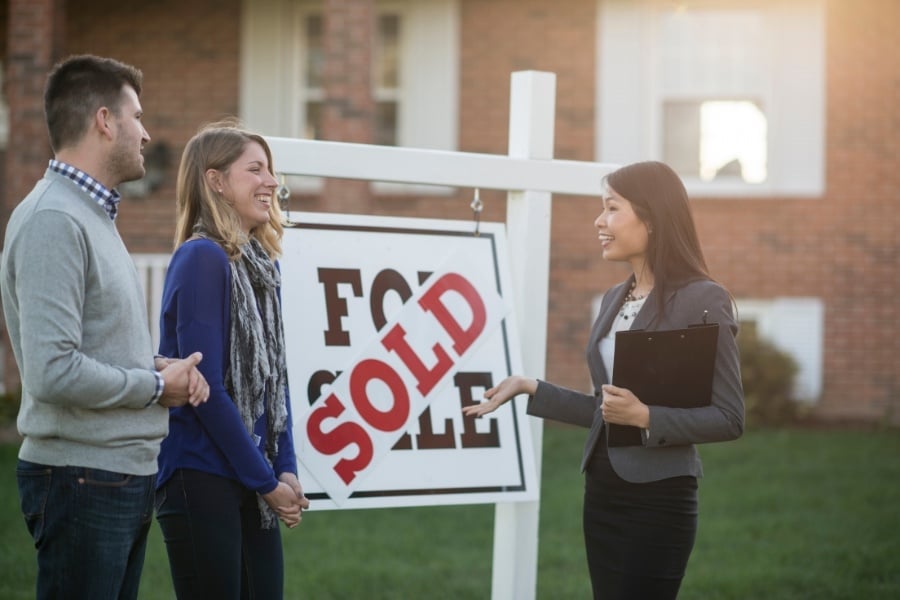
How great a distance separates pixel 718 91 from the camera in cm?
1182

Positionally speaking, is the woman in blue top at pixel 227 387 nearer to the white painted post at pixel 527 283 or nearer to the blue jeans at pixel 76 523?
the blue jeans at pixel 76 523

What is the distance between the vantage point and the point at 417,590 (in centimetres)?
586

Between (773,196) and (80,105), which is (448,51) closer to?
(773,196)

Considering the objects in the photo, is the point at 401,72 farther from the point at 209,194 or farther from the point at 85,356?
the point at 85,356

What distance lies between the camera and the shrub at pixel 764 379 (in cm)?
1087

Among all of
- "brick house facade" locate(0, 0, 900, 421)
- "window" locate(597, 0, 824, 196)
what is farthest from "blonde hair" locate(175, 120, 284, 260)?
"window" locate(597, 0, 824, 196)

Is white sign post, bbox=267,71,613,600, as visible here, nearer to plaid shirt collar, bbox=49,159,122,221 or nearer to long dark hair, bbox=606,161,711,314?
long dark hair, bbox=606,161,711,314

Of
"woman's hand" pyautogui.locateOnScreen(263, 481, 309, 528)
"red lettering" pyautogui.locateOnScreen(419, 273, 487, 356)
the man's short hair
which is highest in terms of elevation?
the man's short hair

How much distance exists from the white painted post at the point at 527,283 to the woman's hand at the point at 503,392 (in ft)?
1.34

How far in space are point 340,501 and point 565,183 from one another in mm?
1439

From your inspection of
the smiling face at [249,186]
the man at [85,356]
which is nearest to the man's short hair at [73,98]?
the man at [85,356]

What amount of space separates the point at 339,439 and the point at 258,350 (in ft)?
2.44

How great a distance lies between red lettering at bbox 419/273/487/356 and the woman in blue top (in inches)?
30.5

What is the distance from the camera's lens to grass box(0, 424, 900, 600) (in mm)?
5938
